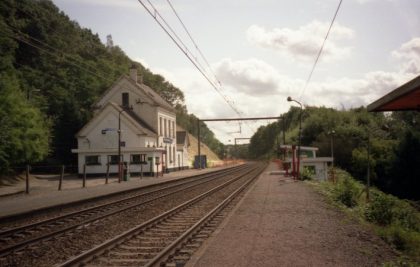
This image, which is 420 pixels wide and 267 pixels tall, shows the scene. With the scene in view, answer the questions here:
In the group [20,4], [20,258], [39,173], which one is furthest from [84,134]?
[20,258]

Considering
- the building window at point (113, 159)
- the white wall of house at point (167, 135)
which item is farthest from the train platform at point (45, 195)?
the white wall of house at point (167, 135)

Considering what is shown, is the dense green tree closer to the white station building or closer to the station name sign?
the white station building

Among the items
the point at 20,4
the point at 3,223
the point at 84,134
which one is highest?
the point at 20,4

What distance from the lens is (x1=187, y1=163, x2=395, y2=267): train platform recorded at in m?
8.27

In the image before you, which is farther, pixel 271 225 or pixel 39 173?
pixel 39 173

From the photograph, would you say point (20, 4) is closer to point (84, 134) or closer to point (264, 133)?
point (84, 134)

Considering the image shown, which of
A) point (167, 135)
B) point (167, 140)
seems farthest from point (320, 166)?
point (167, 135)

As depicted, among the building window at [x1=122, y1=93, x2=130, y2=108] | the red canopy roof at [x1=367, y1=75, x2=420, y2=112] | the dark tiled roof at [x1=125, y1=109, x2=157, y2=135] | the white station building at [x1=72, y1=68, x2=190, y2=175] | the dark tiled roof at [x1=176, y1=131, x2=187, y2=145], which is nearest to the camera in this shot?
the red canopy roof at [x1=367, y1=75, x2=420, y2=112]

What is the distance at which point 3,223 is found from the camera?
14.4 m

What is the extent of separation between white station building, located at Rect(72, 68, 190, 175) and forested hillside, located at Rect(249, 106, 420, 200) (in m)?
17.9

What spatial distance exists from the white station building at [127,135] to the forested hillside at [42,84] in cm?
370

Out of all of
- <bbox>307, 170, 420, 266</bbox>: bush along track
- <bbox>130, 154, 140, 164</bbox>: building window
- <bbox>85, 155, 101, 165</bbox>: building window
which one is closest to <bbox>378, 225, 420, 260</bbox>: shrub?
<bbox>307, 170, 420, 266</bbox>: bush along track

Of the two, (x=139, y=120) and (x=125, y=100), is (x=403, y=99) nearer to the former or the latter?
(x=139, y=120)

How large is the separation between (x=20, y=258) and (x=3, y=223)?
6134 mm
